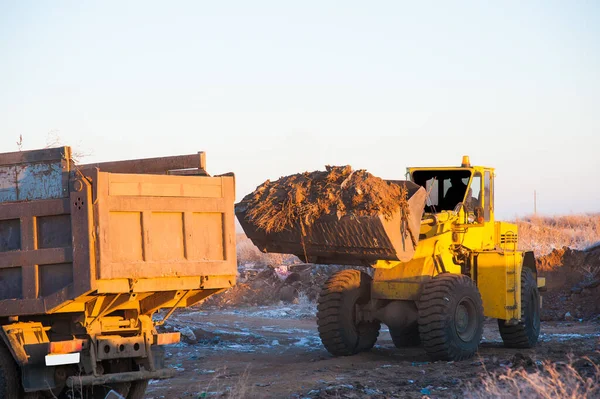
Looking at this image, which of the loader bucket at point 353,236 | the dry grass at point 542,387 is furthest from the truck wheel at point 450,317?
the dry grass at point 542,387

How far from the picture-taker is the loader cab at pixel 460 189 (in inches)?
587

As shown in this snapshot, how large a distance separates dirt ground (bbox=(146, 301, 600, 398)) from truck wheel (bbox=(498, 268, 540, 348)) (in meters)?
0.25

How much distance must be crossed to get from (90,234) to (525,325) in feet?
30.2

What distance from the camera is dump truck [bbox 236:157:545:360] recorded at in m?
13.1

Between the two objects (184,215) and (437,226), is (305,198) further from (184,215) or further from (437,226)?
(184,215)

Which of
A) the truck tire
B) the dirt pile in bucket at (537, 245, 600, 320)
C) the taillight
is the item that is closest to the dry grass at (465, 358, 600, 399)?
the taillight

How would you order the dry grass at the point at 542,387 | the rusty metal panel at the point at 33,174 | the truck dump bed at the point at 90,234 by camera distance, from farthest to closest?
1. the rusty metal panel at the point at 33,174
2. the truck dump bed at the point at 90,234
3. the dry grass at the point at 542,387

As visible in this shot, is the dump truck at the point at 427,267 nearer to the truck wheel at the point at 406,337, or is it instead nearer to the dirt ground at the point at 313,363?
the truck wheel at the point at 406,337

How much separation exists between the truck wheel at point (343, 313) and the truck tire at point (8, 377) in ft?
20.8

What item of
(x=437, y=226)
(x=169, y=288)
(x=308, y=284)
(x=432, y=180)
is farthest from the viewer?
(x=308, y=284)

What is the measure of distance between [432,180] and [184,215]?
7.02 m

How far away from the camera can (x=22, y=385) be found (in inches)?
339

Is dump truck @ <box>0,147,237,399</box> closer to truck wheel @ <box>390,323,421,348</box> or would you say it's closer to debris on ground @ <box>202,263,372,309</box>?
truck wheel @ <box>390,323,421,348</box>

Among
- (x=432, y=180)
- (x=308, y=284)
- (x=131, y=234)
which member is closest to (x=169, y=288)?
(x=131, y=234)
